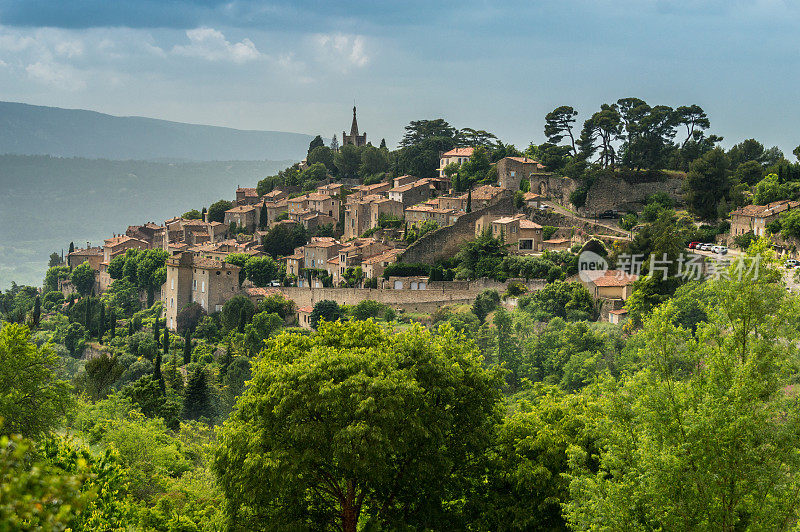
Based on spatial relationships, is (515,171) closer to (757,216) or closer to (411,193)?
(411,193)

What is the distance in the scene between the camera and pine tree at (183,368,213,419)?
120ft

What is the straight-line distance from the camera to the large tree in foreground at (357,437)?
1313cm

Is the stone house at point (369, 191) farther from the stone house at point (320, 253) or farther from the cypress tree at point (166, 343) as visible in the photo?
the cypress tree at point (166, 343)

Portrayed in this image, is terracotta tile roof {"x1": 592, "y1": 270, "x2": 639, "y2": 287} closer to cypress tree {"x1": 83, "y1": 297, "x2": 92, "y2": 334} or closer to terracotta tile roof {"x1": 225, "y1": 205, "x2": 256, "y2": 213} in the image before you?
cypress tree {"x1": 83, "y1": 297, "x2": 92, "y2": 334}

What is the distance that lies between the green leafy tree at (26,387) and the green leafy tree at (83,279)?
154 ft

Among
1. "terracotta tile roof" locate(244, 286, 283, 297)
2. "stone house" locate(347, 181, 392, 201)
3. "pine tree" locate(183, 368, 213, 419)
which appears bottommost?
"pine tree" locate(183, 368, 213, 419)

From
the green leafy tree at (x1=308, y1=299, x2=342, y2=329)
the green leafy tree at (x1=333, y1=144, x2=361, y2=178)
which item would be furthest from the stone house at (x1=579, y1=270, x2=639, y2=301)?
the green leafy tree at (x1=333, y1=144, x2=361, y2=178)

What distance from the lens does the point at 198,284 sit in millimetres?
51375

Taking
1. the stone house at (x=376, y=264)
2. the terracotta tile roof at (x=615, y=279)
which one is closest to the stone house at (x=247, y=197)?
the stone house at (x=376, y=264)

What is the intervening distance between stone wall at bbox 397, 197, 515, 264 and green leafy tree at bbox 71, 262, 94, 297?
98.5 ft

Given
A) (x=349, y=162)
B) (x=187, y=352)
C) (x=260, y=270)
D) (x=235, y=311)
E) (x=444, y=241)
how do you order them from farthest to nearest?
(x=349, y=162)
(x=260, y=270)
(x=444, y=241)
(x=235, y=311)
(x=187, y=352)

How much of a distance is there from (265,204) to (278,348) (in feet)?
169

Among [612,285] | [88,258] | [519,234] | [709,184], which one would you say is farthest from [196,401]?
[88,258]

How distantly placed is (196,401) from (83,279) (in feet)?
108
